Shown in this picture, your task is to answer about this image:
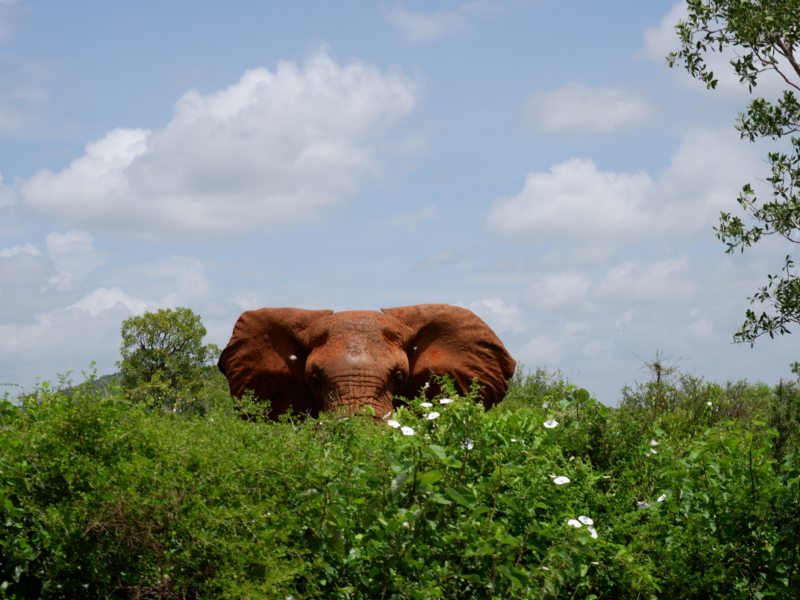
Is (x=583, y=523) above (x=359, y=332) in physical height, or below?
below

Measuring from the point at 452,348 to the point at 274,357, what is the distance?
2812 millimetres

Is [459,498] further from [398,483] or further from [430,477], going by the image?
[398,483]

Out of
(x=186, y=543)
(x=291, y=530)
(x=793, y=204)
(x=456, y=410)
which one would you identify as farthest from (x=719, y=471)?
(x=793, y=204)

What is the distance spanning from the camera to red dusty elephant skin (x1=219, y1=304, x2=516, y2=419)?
11219mm

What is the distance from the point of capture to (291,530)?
4059 mm

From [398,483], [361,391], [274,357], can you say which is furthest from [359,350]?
[398,483]

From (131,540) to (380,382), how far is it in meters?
6.92

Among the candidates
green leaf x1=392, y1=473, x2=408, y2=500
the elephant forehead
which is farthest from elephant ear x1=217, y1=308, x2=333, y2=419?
green leaf x1=392, y1=473, x2=408, y2=500

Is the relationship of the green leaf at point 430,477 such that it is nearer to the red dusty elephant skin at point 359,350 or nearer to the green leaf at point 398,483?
the green leaf at point 398,483

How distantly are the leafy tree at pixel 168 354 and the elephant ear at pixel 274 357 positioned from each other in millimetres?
12271

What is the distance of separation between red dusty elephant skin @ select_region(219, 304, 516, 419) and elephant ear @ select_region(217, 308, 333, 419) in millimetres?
16

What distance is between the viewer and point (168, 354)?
2494 cm

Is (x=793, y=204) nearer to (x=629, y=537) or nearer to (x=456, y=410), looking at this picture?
(x=629, y=537)

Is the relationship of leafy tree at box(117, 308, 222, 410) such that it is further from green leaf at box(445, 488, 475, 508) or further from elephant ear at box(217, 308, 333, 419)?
green leaf at box(445, 488, 475, 508)
